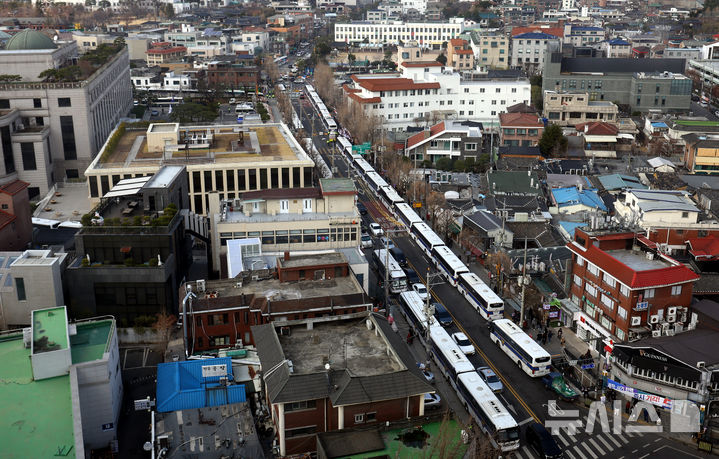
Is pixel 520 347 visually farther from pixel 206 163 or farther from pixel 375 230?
pixel 206 163

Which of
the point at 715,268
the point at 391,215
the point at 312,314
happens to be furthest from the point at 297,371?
the point at 391,215

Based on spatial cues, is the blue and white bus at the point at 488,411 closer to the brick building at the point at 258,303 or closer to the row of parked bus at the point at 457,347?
the row of parked bus at the point at 457,347

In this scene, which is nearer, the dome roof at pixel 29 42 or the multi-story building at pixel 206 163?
the multi-story building at pixel 206 163

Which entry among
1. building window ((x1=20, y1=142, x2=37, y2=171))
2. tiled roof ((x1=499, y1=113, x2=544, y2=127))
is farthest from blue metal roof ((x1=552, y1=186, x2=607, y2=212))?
building window ((x1=20, y1=142, x2=37, y2=171))

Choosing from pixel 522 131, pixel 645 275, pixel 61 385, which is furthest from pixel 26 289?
pixel 522 131

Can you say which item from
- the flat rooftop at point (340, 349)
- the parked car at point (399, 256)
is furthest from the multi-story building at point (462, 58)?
the flat rooftop at point (340, 349)

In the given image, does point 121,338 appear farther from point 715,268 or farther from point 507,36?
point 507,36
